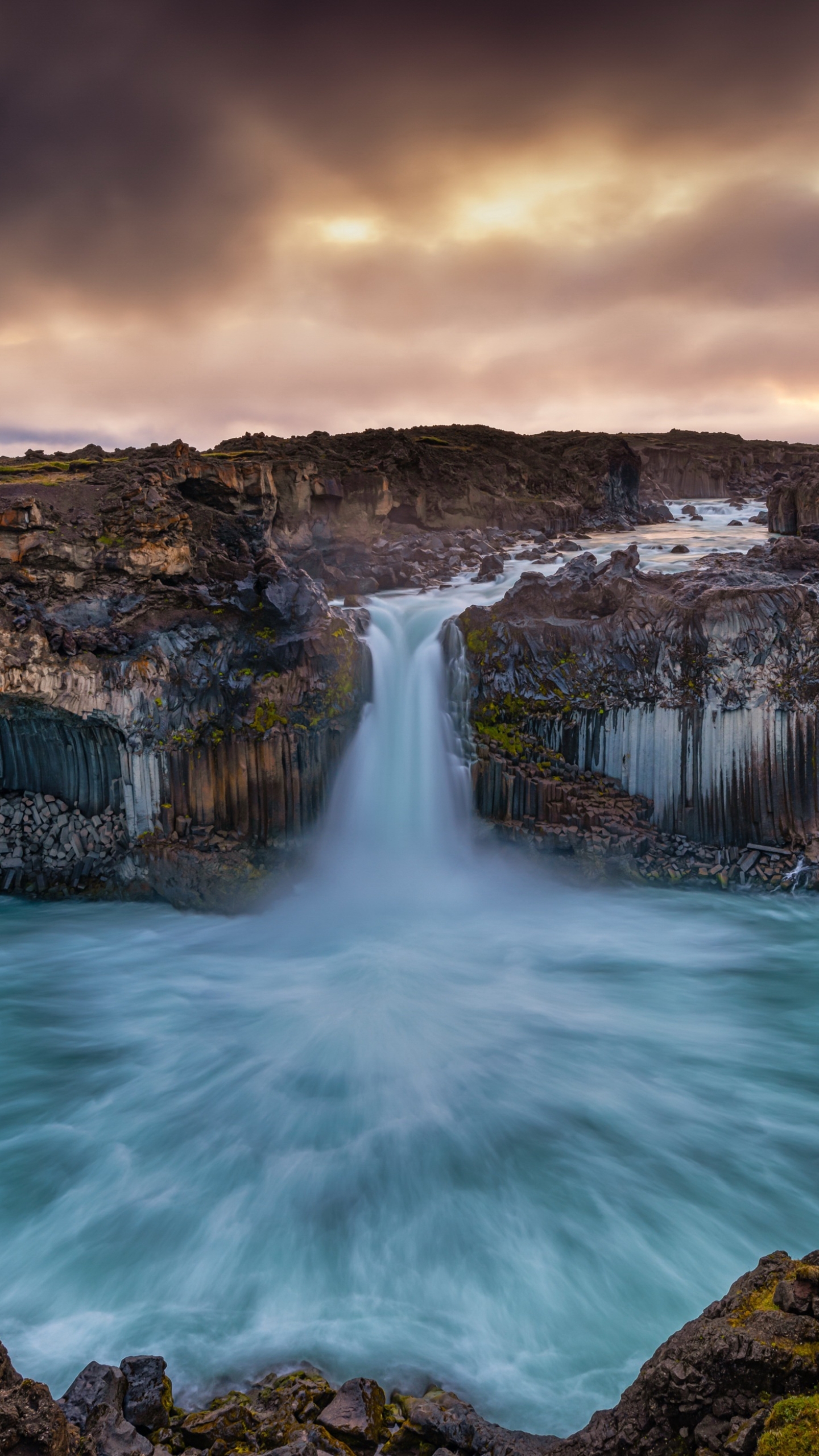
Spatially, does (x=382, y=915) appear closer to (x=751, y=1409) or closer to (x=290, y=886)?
(x=290, y=886)

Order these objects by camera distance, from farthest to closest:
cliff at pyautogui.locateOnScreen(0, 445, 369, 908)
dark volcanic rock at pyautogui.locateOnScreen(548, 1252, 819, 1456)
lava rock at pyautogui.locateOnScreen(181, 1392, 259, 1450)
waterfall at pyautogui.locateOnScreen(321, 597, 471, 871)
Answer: waterfall at pyautogui.locateOnScreen(321, 597, 471, 871)
cliff at pyautogui.locateOnScreen(0, 445, 369, 908)
lava rock at pyautogui.locateOnScreen(181, 1392, 259, 1450)
dark volcanic rock at pyautogui.locateOnScreen(548, 1252, 819, 1456)

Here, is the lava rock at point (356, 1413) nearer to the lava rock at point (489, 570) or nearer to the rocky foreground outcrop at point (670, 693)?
the rocky foreground outcrop at point (670, 693)

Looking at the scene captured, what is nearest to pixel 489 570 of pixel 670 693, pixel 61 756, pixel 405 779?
pixel 405 779

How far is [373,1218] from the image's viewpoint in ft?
18.1

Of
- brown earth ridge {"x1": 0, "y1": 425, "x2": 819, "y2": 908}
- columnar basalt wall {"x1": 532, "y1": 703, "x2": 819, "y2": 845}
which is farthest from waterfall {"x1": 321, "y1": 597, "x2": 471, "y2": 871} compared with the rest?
columnar basalt wall {"x1": 532, "y1": 703, "x2": 819, "y2": 845}

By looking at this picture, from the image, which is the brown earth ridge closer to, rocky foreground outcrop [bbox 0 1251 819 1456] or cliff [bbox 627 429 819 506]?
rocky foreground outcrop [bbox 0 1251 819 1456]

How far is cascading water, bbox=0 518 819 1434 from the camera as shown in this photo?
4613 millimetres

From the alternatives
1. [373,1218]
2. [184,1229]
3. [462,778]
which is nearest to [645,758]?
[462,778]

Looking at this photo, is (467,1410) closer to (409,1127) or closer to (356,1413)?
(356,1413)

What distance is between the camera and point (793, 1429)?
2379 millimetres

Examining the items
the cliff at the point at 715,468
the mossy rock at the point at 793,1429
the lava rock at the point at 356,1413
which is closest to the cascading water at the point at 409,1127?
the lava rock at the point at 356,1413

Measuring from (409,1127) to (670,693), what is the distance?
690 cm

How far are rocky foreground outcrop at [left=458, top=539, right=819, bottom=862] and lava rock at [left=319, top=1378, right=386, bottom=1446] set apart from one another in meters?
8.08

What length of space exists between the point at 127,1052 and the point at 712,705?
8294 mm
